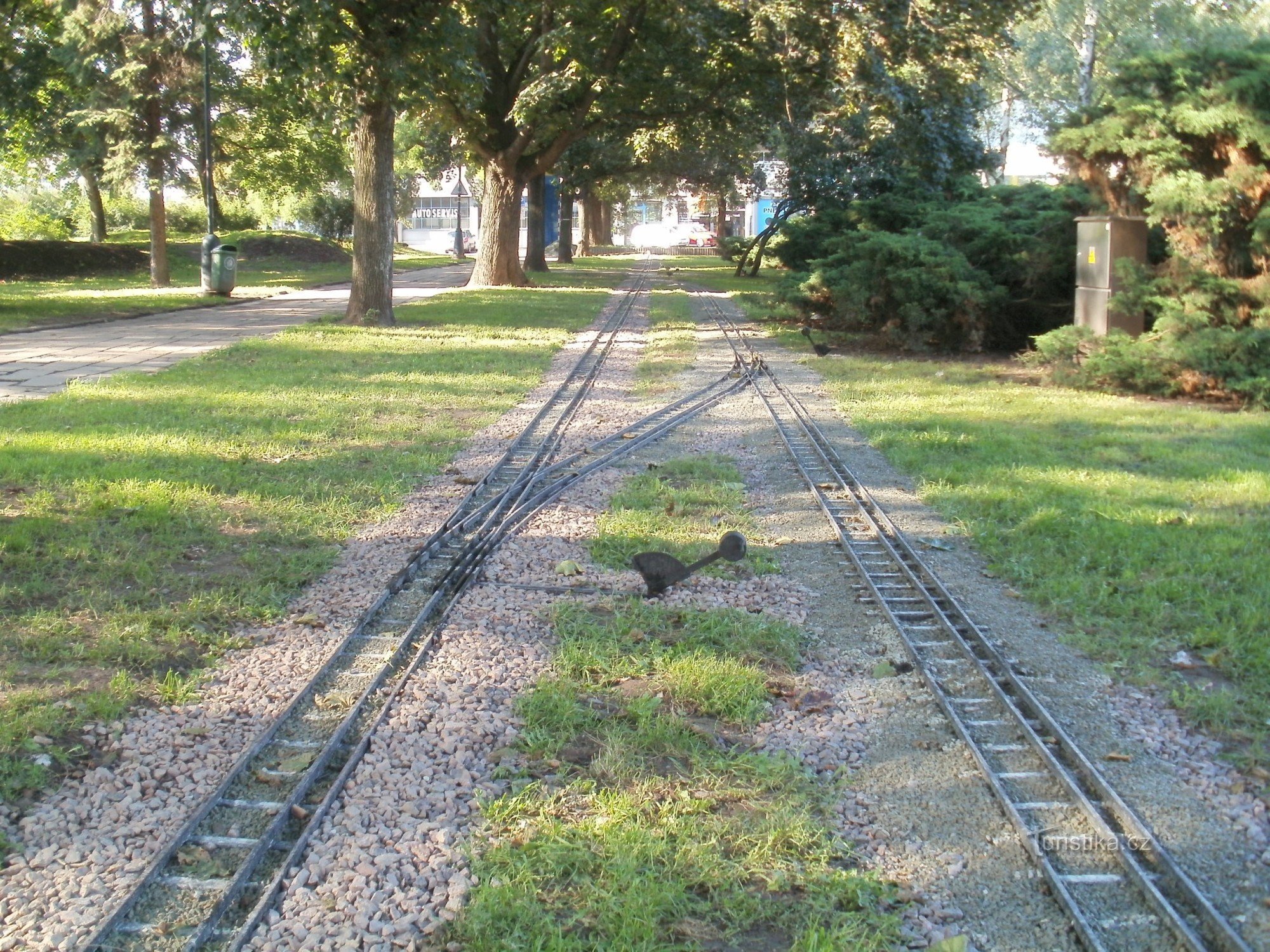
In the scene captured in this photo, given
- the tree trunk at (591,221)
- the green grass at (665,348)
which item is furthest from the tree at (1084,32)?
the tree trunk at (591,221)

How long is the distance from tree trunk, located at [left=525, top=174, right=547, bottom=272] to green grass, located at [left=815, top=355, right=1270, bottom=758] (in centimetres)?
2720

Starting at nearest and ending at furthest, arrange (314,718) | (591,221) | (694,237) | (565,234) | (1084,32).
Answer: (314,718) < (1084,32) < (565,234) < (591,221) < (694,237)

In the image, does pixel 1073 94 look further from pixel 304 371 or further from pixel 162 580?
pixel 162 580

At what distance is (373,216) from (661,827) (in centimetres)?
1742

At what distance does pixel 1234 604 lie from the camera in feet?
20.4

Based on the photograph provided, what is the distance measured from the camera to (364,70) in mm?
17797

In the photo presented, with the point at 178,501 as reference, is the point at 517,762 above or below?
below

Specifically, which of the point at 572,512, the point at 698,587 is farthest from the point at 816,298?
the point at 698,587

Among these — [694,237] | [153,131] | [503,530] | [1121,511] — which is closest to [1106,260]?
[1121,511]

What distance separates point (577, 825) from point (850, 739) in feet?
4.26

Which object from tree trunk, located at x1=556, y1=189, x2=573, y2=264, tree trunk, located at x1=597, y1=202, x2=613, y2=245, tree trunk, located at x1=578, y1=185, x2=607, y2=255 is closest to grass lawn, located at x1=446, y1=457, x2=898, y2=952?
tree trunk, located at x1=578, y1=185, x2=607, y2=255

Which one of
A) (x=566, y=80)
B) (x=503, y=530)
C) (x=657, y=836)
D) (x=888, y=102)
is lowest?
(x=657, y=836)

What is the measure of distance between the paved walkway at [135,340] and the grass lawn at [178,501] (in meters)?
0.79

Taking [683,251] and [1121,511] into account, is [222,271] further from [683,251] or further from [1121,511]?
[683,251]
